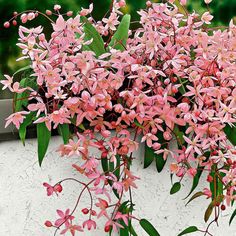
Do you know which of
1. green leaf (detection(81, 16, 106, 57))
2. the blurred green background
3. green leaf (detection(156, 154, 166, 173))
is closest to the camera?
green leaf (detection(81, 16, 106, 57))

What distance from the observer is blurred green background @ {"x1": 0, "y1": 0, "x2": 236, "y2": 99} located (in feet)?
5.57

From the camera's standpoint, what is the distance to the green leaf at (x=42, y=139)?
1.38 metres

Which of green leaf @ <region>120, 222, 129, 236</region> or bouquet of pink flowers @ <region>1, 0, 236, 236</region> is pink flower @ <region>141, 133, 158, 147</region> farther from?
green leaf @ <region>120, 222, 129, 236</region>

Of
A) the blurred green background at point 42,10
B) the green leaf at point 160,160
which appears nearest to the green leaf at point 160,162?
the green leaf at point 160,160

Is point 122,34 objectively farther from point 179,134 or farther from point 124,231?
point 124,231

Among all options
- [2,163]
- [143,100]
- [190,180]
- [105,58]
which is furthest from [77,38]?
[190,180]

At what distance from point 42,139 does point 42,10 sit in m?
0.60

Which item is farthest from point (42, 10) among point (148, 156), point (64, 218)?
point (64, 218)

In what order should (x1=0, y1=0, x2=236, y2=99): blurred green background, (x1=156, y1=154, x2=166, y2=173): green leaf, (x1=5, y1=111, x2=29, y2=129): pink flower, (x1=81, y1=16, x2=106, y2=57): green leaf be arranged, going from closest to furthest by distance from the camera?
(x1=5, y1=111, x2=29, y2=129): pink flower → (x1=81, y1=16, x2=106, y2=57): green leaf → (x1=156, y1=154, x2=166, y2=173): green leaf → (x1=0, y1=0, x2=236, y2=99): blurred green background

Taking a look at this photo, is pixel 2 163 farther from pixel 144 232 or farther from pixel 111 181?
pixel 144 232

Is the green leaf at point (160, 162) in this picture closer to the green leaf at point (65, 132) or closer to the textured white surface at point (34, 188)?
the textured white surface at point (34, 188)

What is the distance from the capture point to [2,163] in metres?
1.45

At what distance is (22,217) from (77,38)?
0.39 m

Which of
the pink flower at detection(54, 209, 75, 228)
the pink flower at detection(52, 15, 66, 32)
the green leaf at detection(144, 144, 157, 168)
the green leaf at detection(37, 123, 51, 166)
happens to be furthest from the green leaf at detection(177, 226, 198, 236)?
the pink flower at detection(52, 15, 66, 32)
